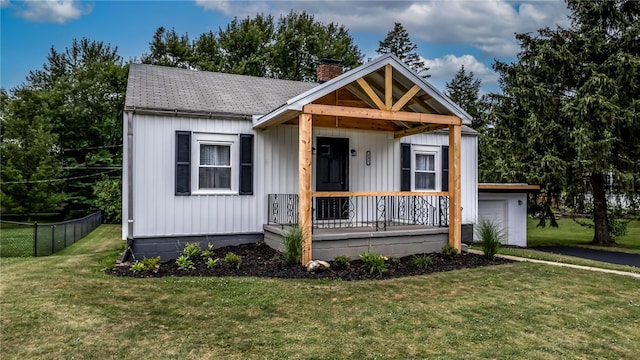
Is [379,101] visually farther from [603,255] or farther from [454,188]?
[603,255]

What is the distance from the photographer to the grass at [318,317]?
405 centimetres

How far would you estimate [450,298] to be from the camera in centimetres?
582

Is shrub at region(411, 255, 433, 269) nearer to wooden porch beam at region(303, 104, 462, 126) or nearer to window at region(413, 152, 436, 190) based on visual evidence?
wooden porch beam at region(303, 104, 462, 126)

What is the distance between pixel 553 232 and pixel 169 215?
18.8 metres

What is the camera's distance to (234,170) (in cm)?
916

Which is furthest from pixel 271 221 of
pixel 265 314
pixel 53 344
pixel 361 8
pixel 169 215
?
pixel 361 8

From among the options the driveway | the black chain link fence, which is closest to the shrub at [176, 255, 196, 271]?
the black chain link fence

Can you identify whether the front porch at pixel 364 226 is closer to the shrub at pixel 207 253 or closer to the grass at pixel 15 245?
the shrub at pixel 207 253

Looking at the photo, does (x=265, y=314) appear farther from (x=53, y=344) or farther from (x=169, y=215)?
(x=169, y=215)

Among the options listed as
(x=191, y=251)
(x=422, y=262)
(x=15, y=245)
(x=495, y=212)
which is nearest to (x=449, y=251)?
(x=422, y=262)

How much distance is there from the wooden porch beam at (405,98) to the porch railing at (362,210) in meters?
2.22

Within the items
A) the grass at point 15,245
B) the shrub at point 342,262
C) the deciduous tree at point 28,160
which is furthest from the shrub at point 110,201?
the shrub at point 342,262

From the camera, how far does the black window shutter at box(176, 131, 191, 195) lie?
8.59 meters

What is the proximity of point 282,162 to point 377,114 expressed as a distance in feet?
8.97
